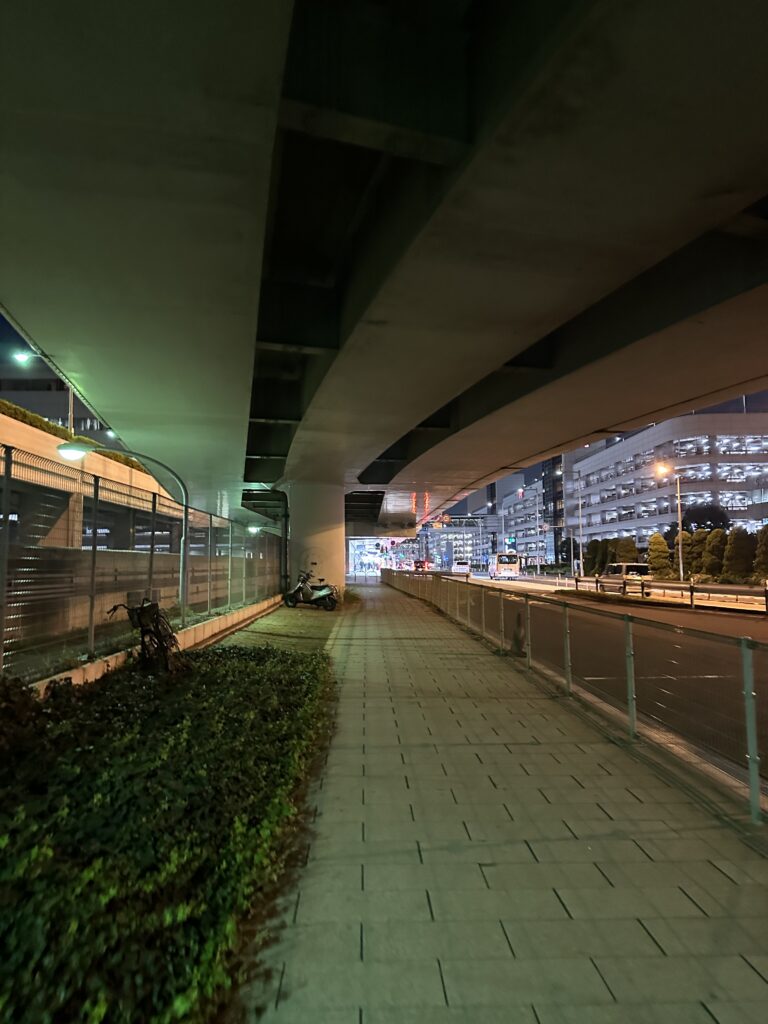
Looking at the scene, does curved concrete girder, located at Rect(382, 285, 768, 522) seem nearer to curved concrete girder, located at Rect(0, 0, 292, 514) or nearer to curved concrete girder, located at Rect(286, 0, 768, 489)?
curved concrete girder, located at Rect(286, 0, 768, 489)

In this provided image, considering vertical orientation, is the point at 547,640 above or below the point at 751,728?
below

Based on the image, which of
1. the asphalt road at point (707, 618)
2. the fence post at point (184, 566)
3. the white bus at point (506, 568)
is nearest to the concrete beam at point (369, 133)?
the fence post at point (184, 566)

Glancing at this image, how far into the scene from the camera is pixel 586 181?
205 inches

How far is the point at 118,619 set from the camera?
8.12m

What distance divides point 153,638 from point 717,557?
4326 cm

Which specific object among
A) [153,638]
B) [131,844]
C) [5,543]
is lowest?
[131,844]

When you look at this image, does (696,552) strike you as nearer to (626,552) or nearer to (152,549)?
A: (626,552)

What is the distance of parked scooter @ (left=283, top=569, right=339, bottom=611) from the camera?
830 inches

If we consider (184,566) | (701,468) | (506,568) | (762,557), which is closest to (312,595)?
(184,566)

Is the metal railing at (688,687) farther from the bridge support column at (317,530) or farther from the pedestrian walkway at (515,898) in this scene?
the bridge support column at (317,530)

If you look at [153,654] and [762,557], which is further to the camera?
[762,557]

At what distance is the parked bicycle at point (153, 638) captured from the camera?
7250mm

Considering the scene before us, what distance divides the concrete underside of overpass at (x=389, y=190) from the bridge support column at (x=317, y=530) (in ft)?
40.4

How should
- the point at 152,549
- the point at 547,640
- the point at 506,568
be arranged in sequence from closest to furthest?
the point at 152,549 → the point at 547,640 → the point at 506,568
